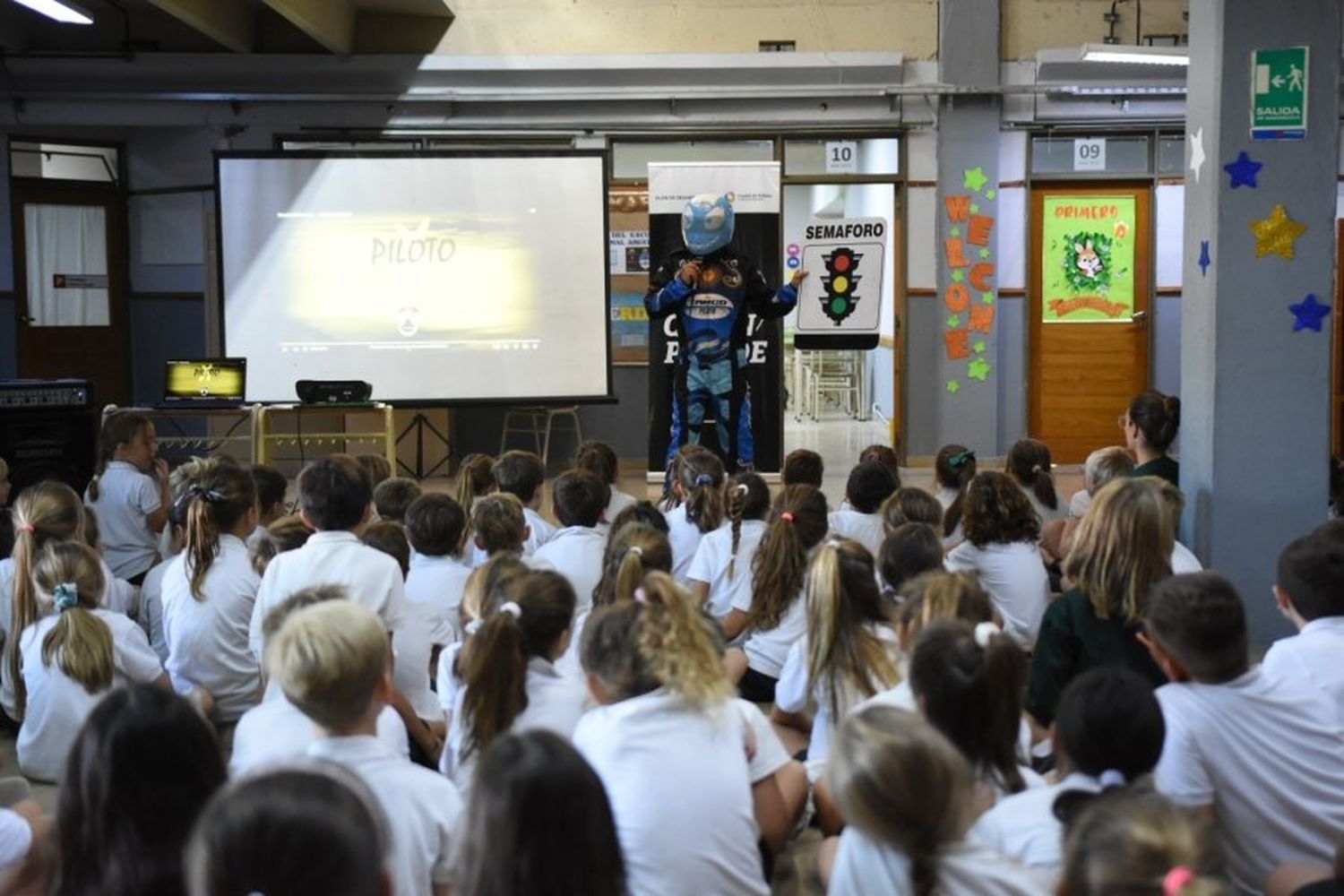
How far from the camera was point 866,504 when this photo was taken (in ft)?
15.6

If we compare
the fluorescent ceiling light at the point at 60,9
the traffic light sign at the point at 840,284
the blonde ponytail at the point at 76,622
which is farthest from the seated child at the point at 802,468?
the fluorescent ceiling light at the point at 60,9

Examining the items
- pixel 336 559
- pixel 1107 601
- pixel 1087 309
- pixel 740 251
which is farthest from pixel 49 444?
pixel 1087 309

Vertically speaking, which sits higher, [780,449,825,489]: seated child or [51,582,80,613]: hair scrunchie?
[780,449,825,489]: seated child

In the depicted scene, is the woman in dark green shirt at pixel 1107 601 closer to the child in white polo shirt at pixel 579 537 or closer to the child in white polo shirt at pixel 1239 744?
the child in white polo shirt at pixel 1239 744

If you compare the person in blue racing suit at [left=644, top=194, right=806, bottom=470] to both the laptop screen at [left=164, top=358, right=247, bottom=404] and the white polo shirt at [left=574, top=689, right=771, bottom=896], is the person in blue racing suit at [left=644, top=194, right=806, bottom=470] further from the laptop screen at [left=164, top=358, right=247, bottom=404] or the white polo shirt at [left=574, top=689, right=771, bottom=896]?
the white polo shirt at [left=574, top=689, right=771, bottom=896]

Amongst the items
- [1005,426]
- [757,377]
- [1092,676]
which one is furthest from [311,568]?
[1005,426]

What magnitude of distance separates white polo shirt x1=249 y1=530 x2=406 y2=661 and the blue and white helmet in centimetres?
415

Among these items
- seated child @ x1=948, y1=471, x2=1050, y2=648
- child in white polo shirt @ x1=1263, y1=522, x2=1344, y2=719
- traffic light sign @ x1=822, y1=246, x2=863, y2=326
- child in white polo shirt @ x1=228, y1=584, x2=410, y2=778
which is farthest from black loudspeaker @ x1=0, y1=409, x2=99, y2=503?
child in white polo shirt @ x1=1263, y1=522, x2=1344, y2=719

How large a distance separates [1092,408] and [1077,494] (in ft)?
16.6

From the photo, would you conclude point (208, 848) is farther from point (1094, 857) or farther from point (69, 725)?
point (69, 725)

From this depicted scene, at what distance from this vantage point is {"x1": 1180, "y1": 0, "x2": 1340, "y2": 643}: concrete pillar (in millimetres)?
4887

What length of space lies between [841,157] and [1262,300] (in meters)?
5.23

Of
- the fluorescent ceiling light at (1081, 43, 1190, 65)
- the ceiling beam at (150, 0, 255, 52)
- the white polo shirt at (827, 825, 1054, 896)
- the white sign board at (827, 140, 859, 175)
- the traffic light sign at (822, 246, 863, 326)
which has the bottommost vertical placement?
the white polo shirt at (827, 825, 1054, 896)

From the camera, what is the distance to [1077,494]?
5328 millimetres
